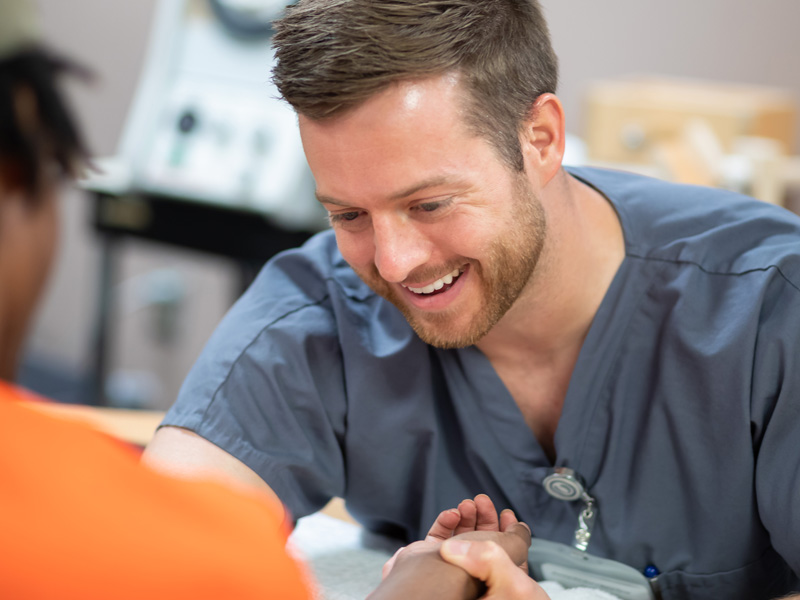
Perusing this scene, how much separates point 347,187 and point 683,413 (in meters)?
0.46

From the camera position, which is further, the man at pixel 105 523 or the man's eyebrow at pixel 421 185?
the man's eyebrow at pixel 421 185

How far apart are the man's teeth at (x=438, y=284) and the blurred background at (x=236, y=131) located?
1309 millimetres

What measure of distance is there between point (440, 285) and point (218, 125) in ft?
5.24

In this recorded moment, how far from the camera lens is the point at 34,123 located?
69 cm

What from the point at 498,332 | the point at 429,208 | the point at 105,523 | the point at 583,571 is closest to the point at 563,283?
the point at 498,332

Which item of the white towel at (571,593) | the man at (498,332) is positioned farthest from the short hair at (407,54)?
the white towel at (571,593)

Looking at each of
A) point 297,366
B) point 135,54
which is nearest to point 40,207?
point 297,366

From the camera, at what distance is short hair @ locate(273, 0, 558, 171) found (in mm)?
959

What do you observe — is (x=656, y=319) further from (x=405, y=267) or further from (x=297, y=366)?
(x=297, y=366)

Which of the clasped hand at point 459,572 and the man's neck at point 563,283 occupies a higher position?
the man's neck at point 563,283

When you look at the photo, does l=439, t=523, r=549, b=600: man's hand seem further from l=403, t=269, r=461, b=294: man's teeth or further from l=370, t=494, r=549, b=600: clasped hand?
l=403, t=269, r=461, b=294: man's teeth

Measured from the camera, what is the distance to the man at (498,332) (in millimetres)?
988

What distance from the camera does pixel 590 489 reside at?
3.66 feet

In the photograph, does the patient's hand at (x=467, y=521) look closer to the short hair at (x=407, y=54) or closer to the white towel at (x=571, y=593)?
the white towel at (x=571, y=593)
